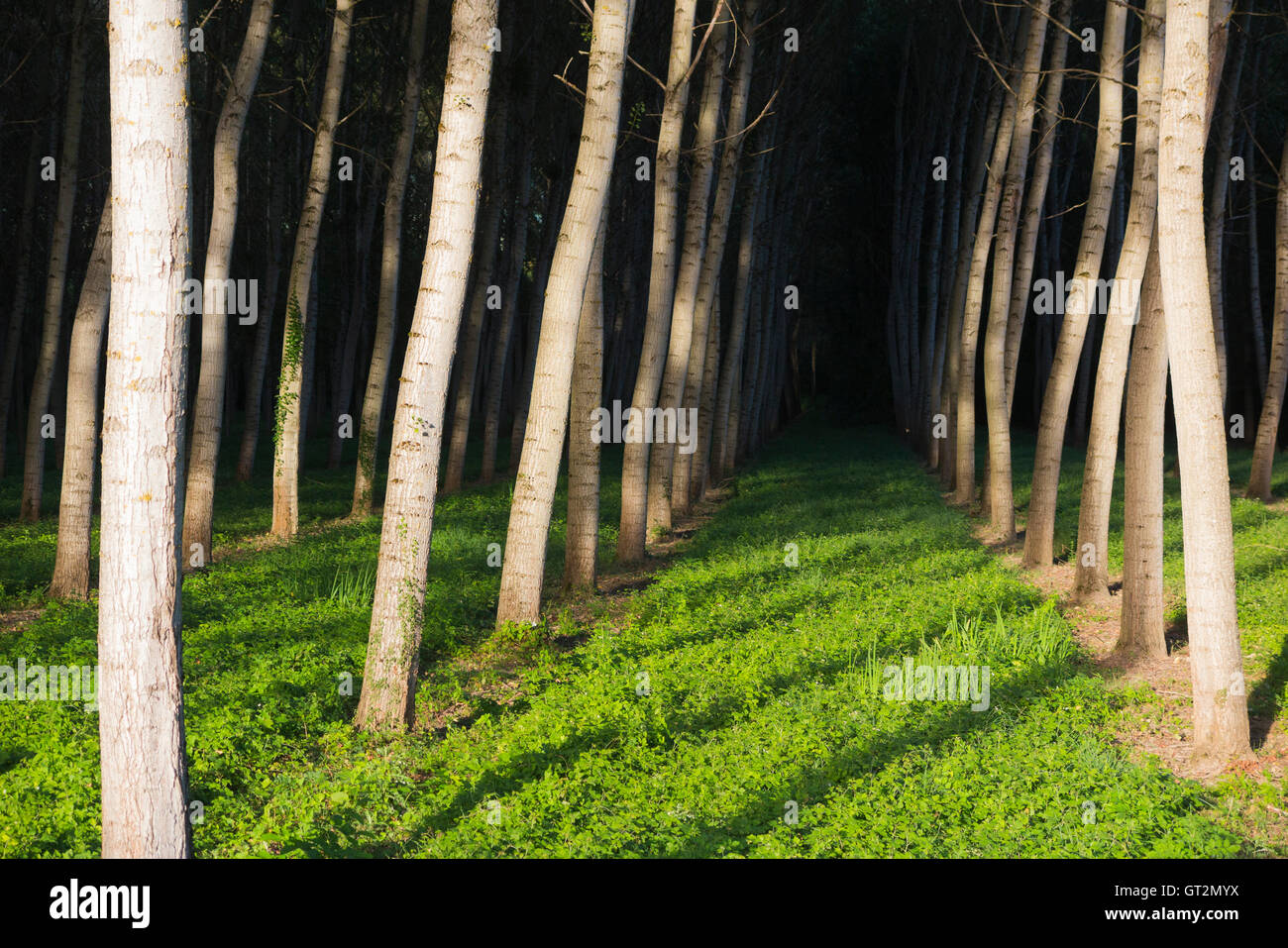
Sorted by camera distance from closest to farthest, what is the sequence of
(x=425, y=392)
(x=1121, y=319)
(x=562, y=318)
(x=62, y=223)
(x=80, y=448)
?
(x=425, y=392)
(x=562, y=318)
(x=1121, y=319)
(x=80, y=448)
(x=62, y=223)

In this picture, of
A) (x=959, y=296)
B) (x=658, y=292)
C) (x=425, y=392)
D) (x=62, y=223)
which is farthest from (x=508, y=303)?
(x=425, y=392)

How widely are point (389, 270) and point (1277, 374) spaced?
1577 centimetres

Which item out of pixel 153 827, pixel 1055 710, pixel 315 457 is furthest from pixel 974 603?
pixel 315 457

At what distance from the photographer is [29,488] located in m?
15.3

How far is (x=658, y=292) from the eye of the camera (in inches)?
523

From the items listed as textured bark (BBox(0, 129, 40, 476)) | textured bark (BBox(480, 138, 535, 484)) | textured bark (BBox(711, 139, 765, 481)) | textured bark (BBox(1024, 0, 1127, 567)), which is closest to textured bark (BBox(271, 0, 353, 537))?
textured bark (BBox(0, 129, 40, 476))

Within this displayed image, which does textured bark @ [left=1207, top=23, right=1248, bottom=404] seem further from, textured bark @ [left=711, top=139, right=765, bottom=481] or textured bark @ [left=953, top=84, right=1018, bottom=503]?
textured bark @ [left=711, top=139, right=765, bottom=481]

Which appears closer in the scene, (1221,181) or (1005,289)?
(1005,289)

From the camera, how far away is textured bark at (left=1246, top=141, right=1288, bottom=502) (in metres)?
17.4

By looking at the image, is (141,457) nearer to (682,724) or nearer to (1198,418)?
(682,724)

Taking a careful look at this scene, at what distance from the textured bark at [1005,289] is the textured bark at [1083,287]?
2.22 meters

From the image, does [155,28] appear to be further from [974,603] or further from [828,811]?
[974,603]

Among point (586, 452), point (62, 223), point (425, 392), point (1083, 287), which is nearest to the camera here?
point (425, 392)

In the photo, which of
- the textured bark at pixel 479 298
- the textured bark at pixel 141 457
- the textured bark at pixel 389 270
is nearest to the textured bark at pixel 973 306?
the textured bark at pixel 479 298
